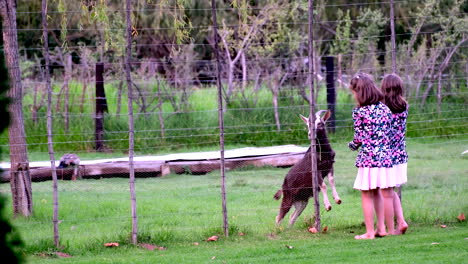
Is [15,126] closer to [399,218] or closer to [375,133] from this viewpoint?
[375,133]

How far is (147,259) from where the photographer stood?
23.2 ft

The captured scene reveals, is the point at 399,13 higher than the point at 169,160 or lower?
higher

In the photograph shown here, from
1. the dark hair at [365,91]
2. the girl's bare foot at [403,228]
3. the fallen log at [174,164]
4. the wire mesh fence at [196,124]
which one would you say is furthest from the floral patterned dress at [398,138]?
the fallen log at [174,164]

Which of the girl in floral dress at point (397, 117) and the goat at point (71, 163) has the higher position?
the girl in floral dress at point (397, 117)

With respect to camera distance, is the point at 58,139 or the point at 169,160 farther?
the point at 58,139

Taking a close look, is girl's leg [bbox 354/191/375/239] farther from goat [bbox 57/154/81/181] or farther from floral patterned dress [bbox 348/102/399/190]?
goat [bbox 57/154/81/181]

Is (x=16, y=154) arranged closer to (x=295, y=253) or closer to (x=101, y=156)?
(x=295, y=253)

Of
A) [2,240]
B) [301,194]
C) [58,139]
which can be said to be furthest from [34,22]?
[2,240]

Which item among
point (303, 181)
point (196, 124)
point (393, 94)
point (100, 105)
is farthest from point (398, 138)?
point (100, 105)

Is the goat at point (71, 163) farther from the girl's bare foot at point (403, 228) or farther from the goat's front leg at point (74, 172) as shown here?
the girl's bare foot at point (403, 228)

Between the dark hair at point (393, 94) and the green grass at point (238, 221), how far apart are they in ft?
5.03

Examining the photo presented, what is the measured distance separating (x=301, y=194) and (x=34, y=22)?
20396 mm

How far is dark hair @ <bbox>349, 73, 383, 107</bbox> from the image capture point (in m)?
7.47

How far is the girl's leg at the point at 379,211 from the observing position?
304 inches
